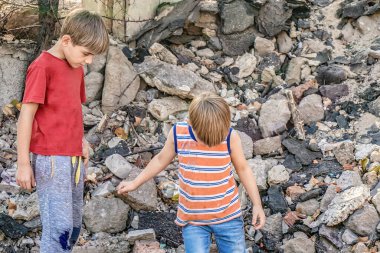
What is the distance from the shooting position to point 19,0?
5.21 meters

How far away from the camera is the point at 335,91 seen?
502cm

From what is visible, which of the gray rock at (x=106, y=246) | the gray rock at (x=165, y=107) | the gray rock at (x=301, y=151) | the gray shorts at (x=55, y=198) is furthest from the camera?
the gray rock at (x=165, y=107)

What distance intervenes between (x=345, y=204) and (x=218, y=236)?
4.35 ft

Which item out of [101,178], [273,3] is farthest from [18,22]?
[273,3]

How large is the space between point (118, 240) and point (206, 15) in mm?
2744

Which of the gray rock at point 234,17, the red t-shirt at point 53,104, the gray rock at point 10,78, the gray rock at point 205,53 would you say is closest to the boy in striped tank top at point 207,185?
the red t-shirt at point 53,104

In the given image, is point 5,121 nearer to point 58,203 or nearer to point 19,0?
point 19,0

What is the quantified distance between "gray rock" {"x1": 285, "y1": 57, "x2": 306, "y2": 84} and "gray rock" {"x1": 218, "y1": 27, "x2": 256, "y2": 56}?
0.52 metres

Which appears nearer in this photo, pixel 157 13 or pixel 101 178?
pixel 101 178

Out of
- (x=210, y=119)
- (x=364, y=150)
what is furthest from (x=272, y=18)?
(x=210, y=119)

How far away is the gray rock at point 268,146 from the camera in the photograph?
4.59 metres

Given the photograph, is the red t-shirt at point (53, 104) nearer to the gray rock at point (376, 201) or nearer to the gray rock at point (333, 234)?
the gray rock at point (333, 234)

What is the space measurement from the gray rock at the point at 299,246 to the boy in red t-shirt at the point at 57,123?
5.27ft

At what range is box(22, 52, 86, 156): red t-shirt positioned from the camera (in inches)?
103
